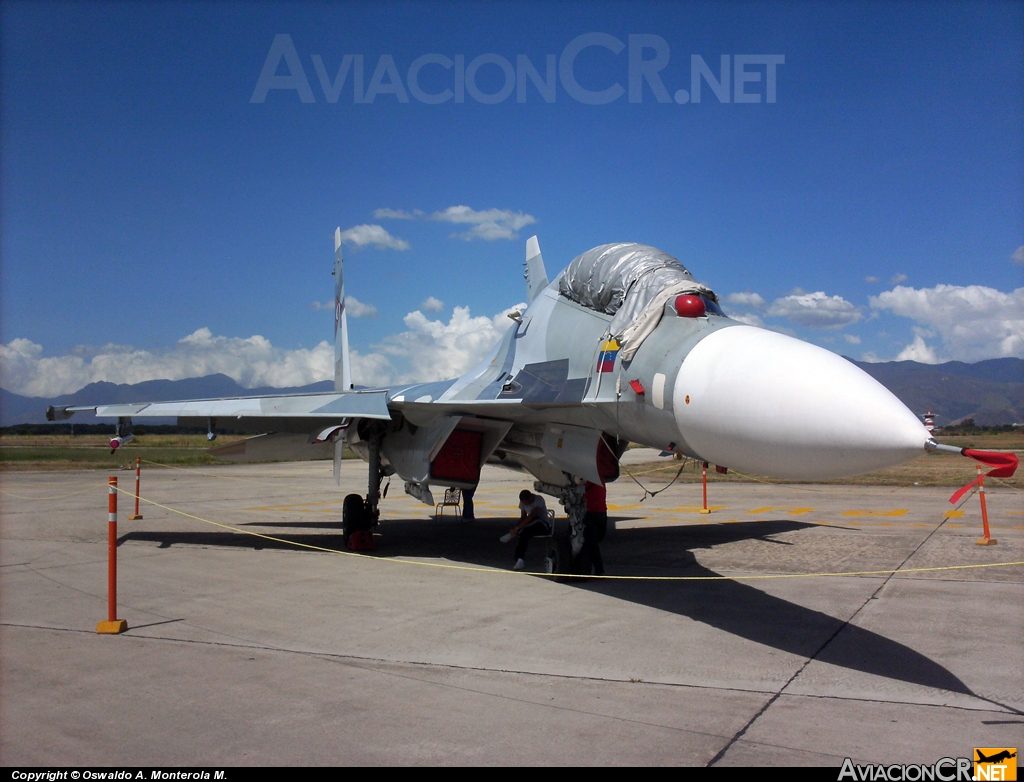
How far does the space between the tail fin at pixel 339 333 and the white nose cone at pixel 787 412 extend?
10687 mm

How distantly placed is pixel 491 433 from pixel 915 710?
18.1 ft

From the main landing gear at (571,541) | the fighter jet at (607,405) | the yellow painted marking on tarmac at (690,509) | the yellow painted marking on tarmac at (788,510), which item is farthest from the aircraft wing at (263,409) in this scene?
the yellow painted marking on tarmac at (788,510)

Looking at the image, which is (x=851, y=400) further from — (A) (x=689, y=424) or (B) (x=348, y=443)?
(B) (x=348, y=443)

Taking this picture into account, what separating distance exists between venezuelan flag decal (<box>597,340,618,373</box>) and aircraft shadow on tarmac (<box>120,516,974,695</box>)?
2.20 metres

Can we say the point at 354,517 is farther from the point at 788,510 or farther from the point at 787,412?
the point at 788,510

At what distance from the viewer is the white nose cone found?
3.77 meters

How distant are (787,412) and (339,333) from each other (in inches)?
480

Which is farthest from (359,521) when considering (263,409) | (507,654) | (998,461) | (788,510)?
(788,510)

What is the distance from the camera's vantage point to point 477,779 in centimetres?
306

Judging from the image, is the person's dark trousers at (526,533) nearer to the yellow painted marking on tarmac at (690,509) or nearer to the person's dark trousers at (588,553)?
the person's dark trousers at (588,553)

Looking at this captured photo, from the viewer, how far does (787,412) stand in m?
4.09

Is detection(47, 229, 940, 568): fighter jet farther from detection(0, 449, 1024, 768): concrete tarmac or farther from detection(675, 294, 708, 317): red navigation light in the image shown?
detection(0, 449, 1024, 768): concrete tarmac

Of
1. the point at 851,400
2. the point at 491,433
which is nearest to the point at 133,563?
the point at 491,433

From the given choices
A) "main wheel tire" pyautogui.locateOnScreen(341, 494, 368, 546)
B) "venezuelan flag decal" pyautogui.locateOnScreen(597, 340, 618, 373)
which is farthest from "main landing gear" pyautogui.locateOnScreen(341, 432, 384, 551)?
"venezuelan flag decal" pyautogui.locateOnScreen(597, 340, 618, 373)
